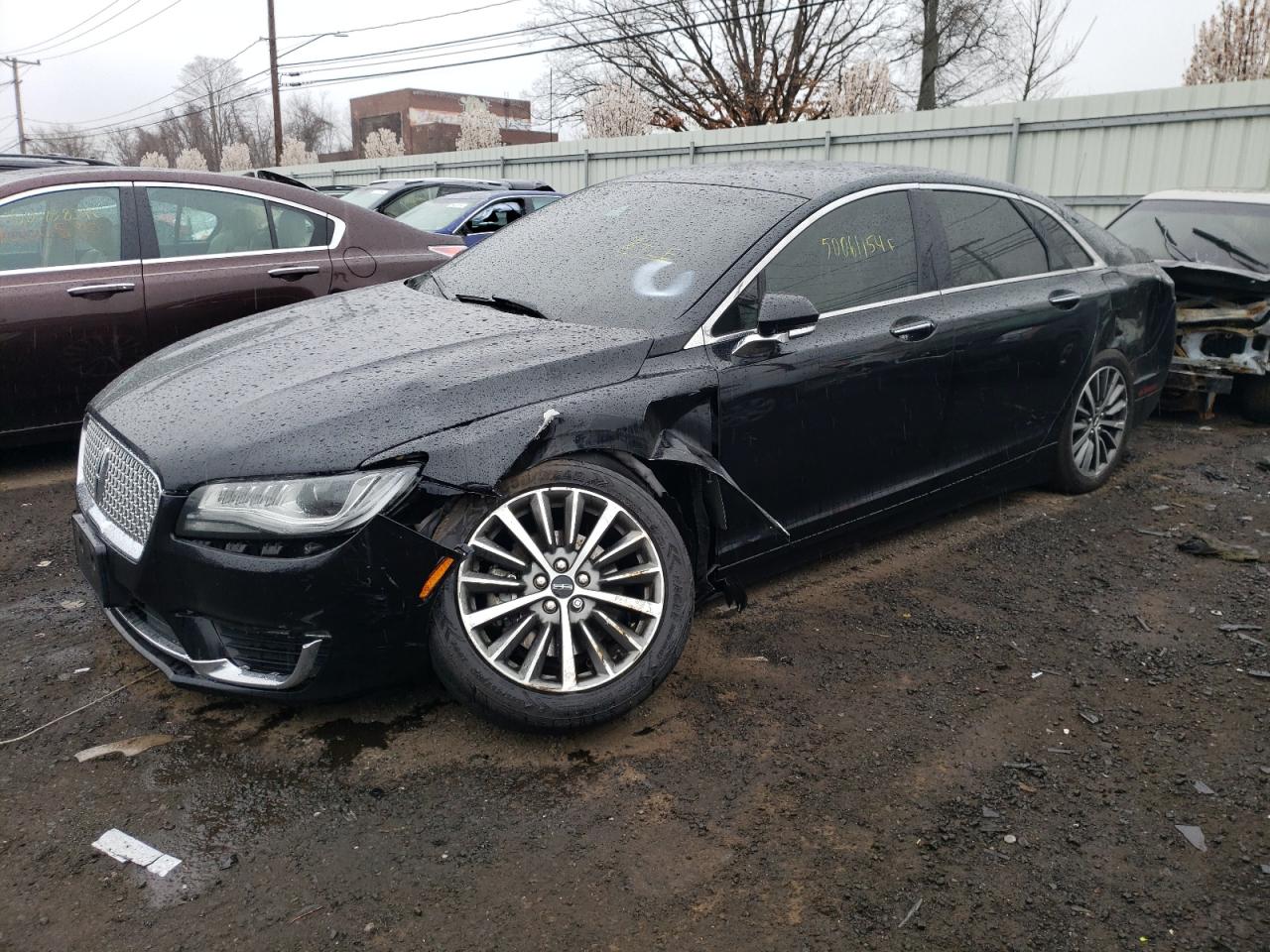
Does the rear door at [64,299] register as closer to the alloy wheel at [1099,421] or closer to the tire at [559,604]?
the tire at [559,604]

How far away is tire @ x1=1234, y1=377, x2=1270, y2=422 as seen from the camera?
22.7 feet

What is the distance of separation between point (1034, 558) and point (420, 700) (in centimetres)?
277

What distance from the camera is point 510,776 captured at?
281 cm

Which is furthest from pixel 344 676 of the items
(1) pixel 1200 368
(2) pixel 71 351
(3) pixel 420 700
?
(1) pixel 1200 368

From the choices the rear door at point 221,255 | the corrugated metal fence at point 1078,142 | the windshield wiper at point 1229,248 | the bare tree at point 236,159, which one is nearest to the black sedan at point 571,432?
the rear door at point 221,255

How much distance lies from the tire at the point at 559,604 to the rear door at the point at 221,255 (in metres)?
3.45

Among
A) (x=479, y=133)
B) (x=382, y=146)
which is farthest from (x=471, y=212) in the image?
(x=382, y=146)

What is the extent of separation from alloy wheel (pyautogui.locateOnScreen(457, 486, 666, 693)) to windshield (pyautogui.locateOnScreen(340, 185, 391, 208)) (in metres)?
9.97

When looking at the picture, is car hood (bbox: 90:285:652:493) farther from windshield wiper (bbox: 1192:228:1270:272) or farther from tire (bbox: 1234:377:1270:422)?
tire (bbox: 1234:377:1270:422)

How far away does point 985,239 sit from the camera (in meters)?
4.43

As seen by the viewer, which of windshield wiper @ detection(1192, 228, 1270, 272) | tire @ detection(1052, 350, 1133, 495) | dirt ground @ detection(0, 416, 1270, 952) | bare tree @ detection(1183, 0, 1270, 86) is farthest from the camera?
bare tree @ detection(1183, 0, 1270, 86)

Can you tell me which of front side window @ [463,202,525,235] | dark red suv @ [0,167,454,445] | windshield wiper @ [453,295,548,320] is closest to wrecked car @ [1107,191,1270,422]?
windshield wiper @ [453,295,548,320]

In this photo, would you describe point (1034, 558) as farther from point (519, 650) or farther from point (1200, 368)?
point (1200, 368)

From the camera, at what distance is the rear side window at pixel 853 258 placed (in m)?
3.60
